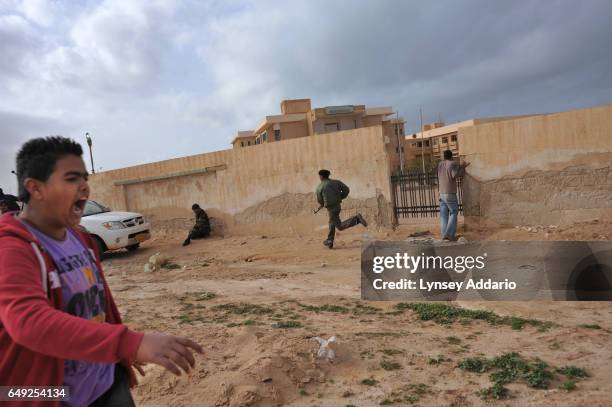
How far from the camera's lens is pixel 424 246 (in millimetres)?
6957

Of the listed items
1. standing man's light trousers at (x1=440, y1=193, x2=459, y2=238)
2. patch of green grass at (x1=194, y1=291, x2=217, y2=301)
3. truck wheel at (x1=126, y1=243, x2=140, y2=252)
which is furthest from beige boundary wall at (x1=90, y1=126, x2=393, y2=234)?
patch of green grass at (x1=194, y1=291, x2=217, y2=301)

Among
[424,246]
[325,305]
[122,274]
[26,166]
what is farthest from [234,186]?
[26,166]

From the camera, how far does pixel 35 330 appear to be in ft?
3.97

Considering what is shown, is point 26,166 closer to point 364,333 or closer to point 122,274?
point 364,333

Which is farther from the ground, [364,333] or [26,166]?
[26,166]

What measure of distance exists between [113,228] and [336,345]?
8.02 meters

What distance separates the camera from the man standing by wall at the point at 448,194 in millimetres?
8469

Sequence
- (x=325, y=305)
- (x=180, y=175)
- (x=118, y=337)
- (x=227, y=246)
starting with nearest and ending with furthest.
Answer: (x=118, y=337) < (x=325, y=305) < (x=227, y=246) < (x=180, y=175)

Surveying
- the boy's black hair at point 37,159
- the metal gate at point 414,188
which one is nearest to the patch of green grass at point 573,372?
the boy's black hair at point 37,159

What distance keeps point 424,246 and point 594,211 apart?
3.80 m

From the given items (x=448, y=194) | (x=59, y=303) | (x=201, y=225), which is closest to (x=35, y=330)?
(x=59, y=303)

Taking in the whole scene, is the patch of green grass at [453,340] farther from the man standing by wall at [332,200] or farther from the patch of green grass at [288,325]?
the man standing by wall at [332,200]

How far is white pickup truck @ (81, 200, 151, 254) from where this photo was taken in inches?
399

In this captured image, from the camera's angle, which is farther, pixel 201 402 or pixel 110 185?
pixel 110 185
